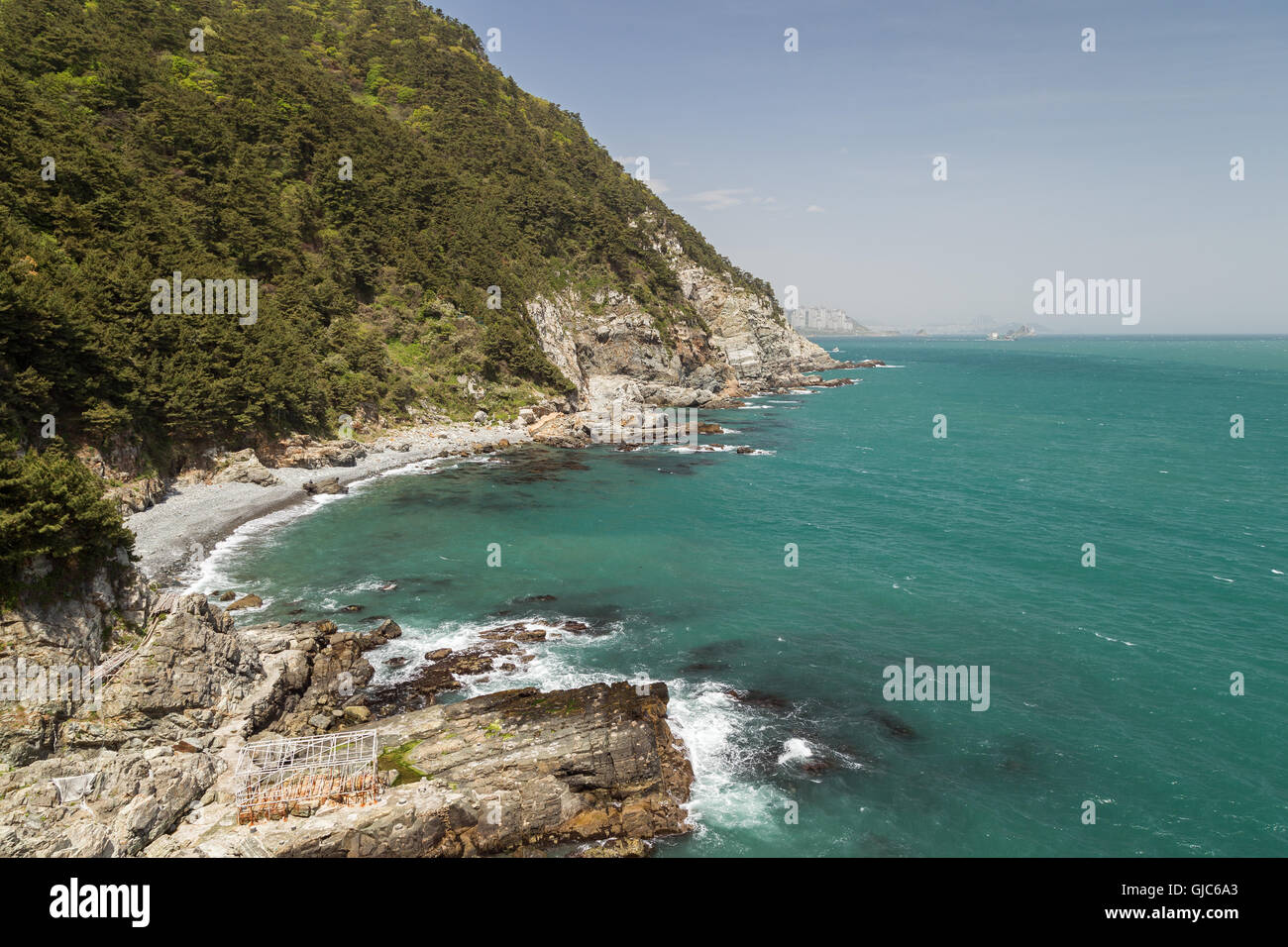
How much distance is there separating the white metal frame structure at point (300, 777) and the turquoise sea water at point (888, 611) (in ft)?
26.4

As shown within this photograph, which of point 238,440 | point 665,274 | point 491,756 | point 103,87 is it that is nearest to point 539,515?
point 238,440

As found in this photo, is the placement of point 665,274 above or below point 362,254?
above

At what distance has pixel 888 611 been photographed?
119 ft

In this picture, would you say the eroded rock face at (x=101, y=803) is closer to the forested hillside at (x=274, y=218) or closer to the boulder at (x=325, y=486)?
the forested hillside at (x=274, y=218)

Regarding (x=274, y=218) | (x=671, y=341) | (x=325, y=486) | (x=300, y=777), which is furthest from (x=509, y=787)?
(x=671, y=341)

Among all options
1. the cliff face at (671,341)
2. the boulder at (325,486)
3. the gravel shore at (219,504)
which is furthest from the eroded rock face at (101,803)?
the cliff face at (671,341)

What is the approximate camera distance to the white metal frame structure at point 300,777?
731 inches

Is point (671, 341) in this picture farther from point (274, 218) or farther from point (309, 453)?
point (309, 453)

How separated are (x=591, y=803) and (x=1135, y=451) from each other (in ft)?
278

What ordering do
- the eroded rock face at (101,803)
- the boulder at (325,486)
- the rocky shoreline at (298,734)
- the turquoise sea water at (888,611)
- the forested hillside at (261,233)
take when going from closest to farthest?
the eroded rock face at (101,803) < the rocky shoreline at (298,734) < the turquoise sea water at (888,611) < the forested hillside at (261,233) < the boulder at (325,486)

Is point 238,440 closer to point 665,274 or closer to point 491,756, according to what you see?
point 491,756

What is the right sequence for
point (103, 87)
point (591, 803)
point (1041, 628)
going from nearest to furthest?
point (591, 803) < point (1041, 628) < point (103, 87)

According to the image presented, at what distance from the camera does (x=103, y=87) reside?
70.5 m

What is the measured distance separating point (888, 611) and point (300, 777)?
1180 inches
